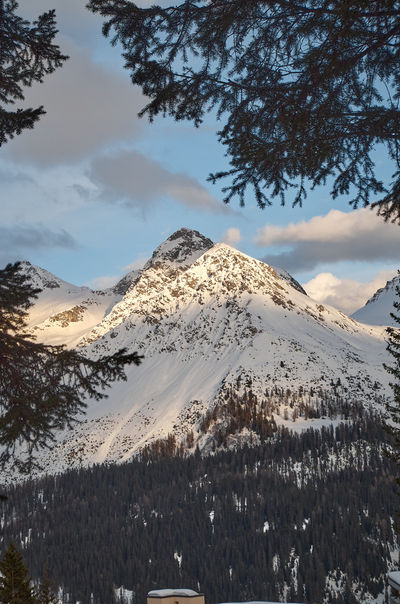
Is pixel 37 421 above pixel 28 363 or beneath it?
beneath

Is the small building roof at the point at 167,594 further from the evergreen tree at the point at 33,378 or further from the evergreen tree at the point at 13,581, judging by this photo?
the evergreen tree at the point at 33,378

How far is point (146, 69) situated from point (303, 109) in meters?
3.05

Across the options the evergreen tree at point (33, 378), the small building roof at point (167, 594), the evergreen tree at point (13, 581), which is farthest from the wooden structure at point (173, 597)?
the evergreen tree at point (33, 378)

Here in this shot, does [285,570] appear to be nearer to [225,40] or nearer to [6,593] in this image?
[6,593]

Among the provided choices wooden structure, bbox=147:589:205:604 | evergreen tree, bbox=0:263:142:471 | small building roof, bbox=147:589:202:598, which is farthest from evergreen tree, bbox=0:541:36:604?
small building roof, bbox=147:589:202:598

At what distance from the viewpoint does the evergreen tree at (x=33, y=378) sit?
1416 centimetres

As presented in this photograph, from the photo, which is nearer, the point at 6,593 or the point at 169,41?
the point at 169,41

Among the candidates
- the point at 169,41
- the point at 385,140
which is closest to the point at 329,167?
the point at 385,140

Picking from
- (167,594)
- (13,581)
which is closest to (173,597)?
(167,594)

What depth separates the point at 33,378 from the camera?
14.9 metres

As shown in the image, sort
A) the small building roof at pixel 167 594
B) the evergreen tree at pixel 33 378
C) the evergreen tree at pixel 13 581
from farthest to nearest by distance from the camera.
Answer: the small building roof at pixel 167 594
the evergreen tree at pixel 13 581
the evergreen tree at pixel 33 378

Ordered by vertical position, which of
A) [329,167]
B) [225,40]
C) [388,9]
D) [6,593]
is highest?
[225,40]

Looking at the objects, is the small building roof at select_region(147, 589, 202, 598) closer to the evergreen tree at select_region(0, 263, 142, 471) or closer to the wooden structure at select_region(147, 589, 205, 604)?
the wooden structure at select_region(147, 589, 205, 604)

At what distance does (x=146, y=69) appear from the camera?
13414 mm
